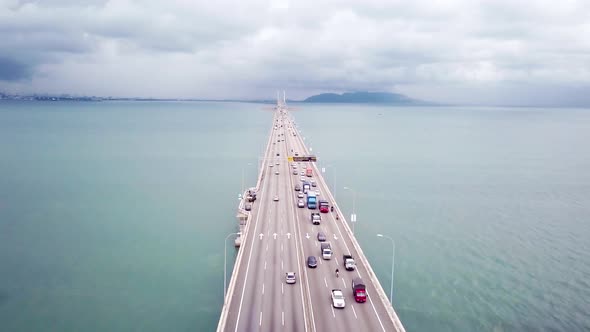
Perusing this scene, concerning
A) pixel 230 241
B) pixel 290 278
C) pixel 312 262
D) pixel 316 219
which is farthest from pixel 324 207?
pixel 290 278

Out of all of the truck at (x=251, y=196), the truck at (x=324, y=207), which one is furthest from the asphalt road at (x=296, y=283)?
the truck at (x=251, y=196)

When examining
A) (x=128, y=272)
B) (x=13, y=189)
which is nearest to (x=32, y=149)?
(x=13, y=189)

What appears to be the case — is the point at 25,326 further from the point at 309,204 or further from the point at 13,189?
the point at 13,189

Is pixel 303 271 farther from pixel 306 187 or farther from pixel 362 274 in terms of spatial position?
pixel 306 187

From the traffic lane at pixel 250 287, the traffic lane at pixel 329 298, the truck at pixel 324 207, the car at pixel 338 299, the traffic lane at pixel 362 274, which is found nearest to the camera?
the traffic lane at pixel 329 298

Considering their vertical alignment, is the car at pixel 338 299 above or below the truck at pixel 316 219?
below

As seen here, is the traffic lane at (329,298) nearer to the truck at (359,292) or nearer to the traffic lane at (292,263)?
the truck at (359,292)

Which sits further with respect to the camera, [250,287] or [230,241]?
[230,241]
